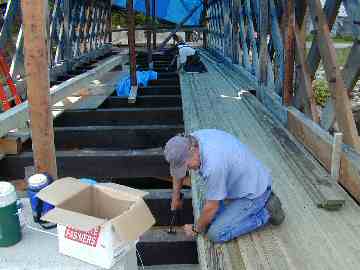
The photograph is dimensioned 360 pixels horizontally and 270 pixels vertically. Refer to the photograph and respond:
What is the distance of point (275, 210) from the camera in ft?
10.7

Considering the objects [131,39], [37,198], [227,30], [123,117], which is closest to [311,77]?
[123,117]

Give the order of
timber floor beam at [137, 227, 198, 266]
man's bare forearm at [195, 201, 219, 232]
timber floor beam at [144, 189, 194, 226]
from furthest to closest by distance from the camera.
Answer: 1. timber floor beam at [144, 189, 194, 226]
2. timber floor beam at [137, 227, 198, 266]
3. man's bare forearm at [195, 201, 219, 232]

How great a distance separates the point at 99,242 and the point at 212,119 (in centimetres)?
404

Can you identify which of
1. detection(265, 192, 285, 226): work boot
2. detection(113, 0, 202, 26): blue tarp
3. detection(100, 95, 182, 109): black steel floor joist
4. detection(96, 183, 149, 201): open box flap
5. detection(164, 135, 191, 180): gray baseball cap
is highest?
detection(113, 0, 202, 26): blue tarp

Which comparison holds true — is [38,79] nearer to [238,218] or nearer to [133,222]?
[133,222]

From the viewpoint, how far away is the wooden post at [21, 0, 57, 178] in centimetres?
287

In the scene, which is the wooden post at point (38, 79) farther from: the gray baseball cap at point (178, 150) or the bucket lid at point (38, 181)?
the gray baseball cap at point (178, 150)

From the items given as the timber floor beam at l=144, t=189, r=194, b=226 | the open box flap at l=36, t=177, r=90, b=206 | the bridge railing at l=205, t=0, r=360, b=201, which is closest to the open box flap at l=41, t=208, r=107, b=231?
the open box flap at l=36, t=177, r=90, b=206

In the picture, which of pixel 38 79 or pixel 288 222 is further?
pixel 288 222

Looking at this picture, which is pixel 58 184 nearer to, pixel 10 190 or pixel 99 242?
pixel 10 190

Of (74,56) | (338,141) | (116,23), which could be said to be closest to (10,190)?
(338,141)

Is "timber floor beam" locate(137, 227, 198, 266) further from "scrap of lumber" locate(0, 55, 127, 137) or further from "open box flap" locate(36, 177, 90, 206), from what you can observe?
"scrap of lumber" locate(0, 55, 127, 137)

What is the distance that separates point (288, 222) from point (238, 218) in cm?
47

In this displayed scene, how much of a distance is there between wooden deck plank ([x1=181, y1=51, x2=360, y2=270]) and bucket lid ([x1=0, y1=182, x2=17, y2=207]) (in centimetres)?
129
